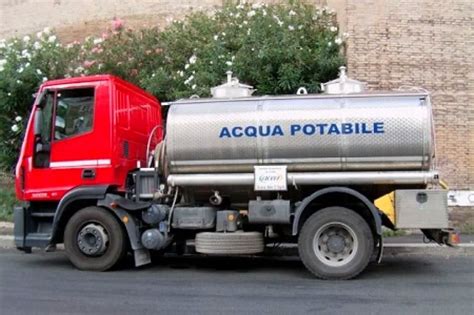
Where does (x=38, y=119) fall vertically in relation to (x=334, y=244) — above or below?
above

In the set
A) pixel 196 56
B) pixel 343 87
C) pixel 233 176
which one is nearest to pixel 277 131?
pixel 233 176

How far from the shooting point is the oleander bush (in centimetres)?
1535

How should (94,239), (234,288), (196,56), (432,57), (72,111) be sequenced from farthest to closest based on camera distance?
(196,56) → (432,57) → (72,111) → (94,239) → (234,288)

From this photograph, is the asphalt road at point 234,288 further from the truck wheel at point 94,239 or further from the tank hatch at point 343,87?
the tank hatch at point 343,87

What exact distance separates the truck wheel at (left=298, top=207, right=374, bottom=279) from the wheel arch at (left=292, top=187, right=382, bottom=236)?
0.13 meters

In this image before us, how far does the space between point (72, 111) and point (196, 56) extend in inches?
281

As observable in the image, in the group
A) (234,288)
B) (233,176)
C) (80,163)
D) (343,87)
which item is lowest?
(234,288)

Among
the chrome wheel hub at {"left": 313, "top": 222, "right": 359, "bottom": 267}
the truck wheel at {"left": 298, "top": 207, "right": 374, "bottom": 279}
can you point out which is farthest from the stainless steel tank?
the chrome wheel hub at {"left": 313, "top": 222, "right": 359, "bottom": 267}

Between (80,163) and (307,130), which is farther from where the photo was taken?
A: (80,163)

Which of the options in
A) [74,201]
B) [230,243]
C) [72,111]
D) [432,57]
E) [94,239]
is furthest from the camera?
[432,57]

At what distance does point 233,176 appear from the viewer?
943 cm

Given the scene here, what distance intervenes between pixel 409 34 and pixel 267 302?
9219 millimetres

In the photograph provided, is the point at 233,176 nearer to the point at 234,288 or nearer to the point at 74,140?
the point at 234,288

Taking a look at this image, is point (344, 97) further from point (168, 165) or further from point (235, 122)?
point (168, 165)
